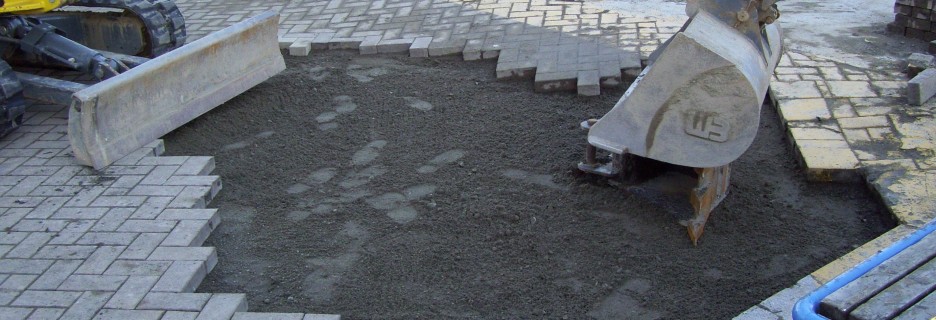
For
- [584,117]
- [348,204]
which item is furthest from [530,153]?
[348,204]

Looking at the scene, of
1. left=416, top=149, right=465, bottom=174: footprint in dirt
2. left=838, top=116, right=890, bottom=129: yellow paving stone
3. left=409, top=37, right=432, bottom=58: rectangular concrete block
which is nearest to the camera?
left=416, top=149, right=465, bottom=174: footprint in dirt

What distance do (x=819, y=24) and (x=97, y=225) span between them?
21.7ft

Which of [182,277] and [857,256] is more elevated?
[182,277]

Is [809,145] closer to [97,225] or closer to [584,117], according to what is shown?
[584,117]

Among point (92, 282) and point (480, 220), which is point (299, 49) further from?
point (92, 282)

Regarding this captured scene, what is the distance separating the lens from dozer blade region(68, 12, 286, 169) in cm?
566

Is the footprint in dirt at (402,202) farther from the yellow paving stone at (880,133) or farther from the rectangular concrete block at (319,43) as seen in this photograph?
the rectangular concrete block at (319,43)

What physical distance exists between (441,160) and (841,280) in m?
3.33

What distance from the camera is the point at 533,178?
5527 millimetres

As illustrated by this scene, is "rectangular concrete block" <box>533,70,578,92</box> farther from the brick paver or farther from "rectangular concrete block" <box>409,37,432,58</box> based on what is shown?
the brick paver

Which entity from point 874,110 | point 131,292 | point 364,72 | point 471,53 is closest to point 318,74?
point 364,72

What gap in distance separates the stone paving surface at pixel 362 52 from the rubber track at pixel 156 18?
39.4 inches

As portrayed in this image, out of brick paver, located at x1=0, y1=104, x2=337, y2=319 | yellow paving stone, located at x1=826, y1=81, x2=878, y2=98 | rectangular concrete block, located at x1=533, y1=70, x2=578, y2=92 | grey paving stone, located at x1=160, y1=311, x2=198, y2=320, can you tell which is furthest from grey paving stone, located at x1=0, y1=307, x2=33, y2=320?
yellow paving stone, located at x1=826, y1=81, x2=878, y2=98

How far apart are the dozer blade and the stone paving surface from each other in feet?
0.59
